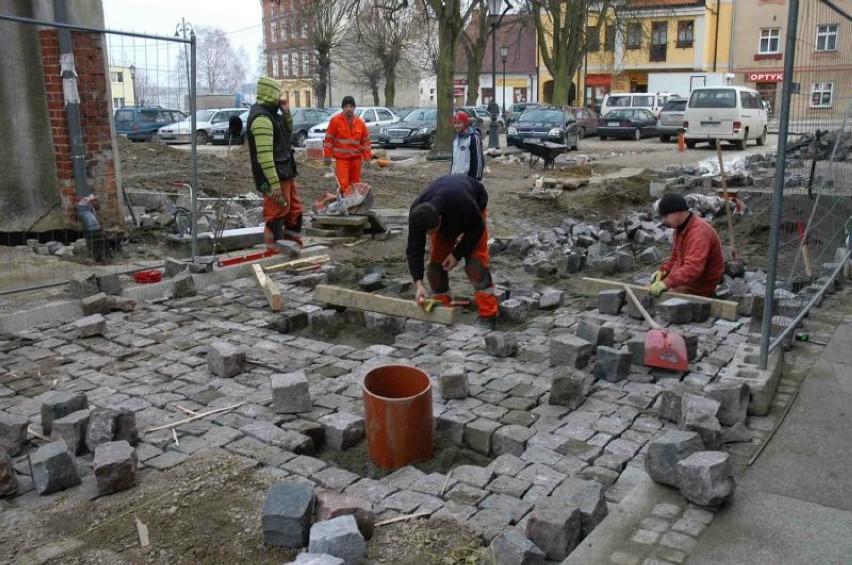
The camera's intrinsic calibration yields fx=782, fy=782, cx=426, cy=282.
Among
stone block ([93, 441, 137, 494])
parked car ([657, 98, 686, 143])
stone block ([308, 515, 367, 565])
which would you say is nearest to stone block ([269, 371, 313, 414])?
stone block ([93, 441, 137, 494])

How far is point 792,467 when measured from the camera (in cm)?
416

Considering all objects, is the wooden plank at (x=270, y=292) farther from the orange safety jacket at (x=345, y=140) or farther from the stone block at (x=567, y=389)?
the orange safety jacket at (x=345, y=140)

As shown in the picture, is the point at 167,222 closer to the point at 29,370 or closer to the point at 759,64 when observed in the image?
the point at 29,370

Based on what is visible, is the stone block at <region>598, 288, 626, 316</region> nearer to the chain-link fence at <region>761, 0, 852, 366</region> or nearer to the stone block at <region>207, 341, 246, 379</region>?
the chain-link fence at <region>761, 0, 852, 366</region>

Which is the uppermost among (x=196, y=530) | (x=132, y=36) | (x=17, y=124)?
(x=132, y=36)

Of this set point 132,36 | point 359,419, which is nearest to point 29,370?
point 359,419

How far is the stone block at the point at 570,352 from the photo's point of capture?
5770mm

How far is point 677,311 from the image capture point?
6.82 meters

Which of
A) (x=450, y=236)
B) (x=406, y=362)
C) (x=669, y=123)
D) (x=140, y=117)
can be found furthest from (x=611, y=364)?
(x=669, y=123)

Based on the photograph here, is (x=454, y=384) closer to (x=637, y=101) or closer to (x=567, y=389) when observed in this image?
(x=567, y=389)

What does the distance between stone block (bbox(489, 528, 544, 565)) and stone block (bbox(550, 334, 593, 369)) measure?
8.22ft

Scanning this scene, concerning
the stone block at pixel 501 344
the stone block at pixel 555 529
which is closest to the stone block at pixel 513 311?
the stone block at pixel 501 344

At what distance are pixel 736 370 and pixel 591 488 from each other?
1.95 meters

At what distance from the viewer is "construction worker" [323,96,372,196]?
38.2ft
